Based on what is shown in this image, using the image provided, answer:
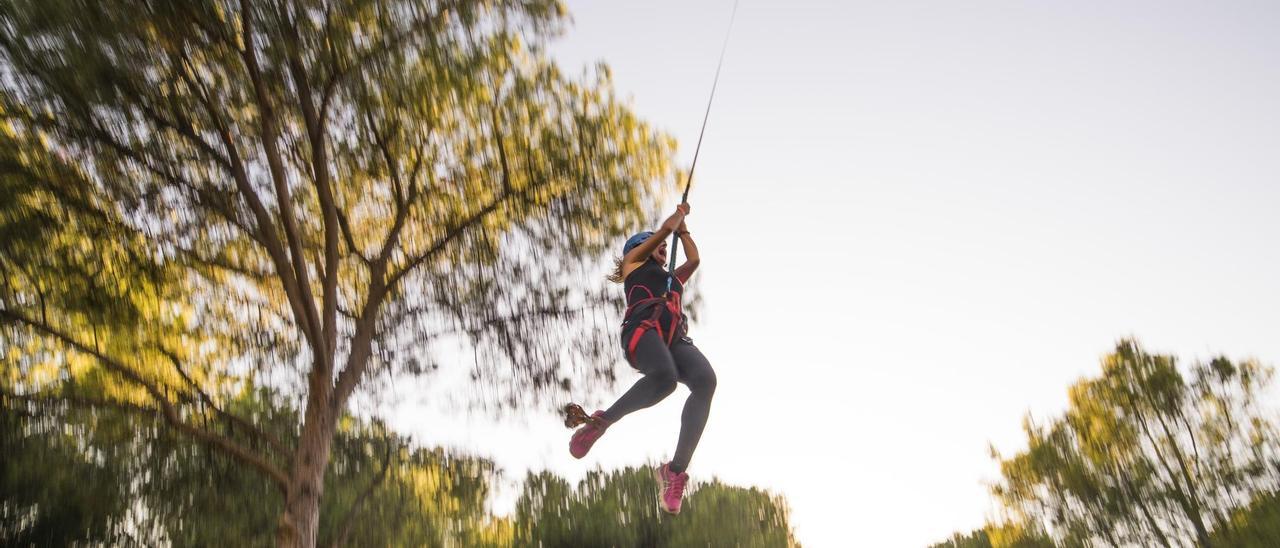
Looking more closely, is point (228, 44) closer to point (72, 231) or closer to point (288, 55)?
point (288, 55)

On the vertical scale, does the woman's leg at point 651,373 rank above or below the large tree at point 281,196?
below

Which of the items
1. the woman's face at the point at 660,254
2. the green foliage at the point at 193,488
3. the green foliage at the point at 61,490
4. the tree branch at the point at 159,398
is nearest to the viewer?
the woman's face at the point at 660,254

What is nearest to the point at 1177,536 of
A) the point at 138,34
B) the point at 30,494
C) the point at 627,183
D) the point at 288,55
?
the point at 627,183

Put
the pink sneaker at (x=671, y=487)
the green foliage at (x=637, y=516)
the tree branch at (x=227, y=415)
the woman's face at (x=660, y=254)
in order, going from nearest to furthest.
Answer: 1. the pink sneaker at (x=671, y=487)
2. the woman's face at (x=660, y=254)
3. the tree branch at (x=227, y=415)
4. the green foliage at (x=637, y=516)

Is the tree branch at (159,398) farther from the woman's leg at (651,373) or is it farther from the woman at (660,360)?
the woman's leg at (651,373)

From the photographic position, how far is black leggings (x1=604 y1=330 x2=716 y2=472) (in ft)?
11.8

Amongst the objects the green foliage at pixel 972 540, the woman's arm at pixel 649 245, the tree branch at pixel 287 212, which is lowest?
the green foliage at pixel 972 540

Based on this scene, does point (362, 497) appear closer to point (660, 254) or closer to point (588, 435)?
point (588, 435)

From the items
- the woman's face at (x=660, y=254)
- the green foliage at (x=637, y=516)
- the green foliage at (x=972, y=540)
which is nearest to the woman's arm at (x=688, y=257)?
the woman's face at (x=660, y=254)

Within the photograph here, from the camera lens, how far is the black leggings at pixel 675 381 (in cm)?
359

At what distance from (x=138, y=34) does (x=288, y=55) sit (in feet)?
3.39

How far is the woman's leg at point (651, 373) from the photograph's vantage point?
357cm

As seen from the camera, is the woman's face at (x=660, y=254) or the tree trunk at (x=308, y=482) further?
the tree trunk at (x=308, y=482)

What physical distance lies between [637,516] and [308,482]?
14.9 metres
